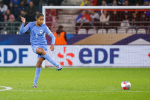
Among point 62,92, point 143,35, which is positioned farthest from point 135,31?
point 62,92

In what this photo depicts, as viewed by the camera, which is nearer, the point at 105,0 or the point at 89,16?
the point at 89,16

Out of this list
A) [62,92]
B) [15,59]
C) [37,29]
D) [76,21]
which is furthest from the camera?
[76,21]

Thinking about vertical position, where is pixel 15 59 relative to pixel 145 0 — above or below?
below

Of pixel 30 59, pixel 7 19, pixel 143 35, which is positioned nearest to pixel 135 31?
pixel 143 35

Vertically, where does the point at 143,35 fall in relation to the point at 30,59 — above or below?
above

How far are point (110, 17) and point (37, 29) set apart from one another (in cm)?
737

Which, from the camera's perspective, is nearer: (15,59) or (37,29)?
(37,29)

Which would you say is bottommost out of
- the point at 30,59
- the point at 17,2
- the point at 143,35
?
the point at 30,59

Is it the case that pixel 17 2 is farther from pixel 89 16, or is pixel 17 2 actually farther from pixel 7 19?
pixel 89 16

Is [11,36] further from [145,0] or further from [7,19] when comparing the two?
[145,0]

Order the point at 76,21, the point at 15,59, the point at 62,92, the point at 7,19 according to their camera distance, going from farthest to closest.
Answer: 1. the point at 7,19
2. the point at 76,21
3. the point at 15,59
4. the point at 62,92

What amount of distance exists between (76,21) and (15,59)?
337cm

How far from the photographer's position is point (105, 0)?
1574 cm

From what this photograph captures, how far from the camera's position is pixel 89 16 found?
14.5 m
